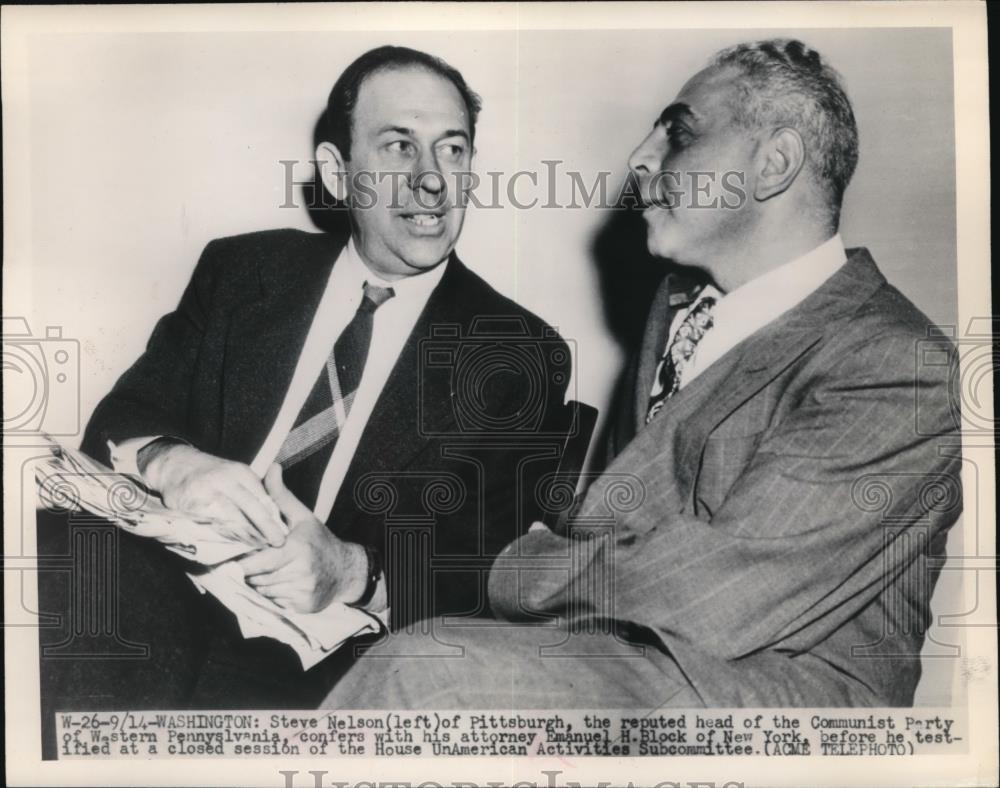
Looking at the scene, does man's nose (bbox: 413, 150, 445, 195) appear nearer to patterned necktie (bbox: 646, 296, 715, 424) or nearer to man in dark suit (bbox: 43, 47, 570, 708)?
man in dark suit (bbox: 43, 47, 570, 708)

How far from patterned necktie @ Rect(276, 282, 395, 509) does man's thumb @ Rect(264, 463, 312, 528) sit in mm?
14

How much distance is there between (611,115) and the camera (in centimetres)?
273

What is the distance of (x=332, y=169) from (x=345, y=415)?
670 mm

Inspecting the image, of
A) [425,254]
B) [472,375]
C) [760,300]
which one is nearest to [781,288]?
[760,300]

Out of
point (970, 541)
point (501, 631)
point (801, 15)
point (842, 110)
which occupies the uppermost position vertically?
point (801, 15)

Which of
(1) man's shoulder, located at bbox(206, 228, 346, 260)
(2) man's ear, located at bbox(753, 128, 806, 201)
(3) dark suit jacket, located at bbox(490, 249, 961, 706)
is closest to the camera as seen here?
(3) dark suit jacket, located at bbox(490, 249, 961, 706)

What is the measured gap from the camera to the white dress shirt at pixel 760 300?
262 cm

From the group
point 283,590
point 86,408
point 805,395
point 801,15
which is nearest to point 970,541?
point 805,395

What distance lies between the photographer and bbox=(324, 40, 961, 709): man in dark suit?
254 centimetres

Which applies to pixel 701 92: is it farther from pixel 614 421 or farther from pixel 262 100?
pixel 262 100

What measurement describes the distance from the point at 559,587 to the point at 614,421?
1.52ft

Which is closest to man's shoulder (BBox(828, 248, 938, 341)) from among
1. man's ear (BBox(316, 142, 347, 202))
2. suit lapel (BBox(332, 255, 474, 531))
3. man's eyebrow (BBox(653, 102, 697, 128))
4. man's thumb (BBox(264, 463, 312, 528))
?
man's eyebrow (BBox(653, 102, 697, 128))

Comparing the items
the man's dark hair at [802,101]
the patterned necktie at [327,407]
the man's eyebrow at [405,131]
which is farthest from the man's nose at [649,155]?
the patterned necktie at [327,407]

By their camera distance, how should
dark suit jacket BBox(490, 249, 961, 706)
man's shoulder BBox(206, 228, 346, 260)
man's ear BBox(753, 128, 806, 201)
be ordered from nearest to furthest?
dark suit jacket BBox(490, 249, 961, 706) < man's ear BBox(753, 128, 806, 201) < man's shoulder BBox(206, 228, 346, 260)
